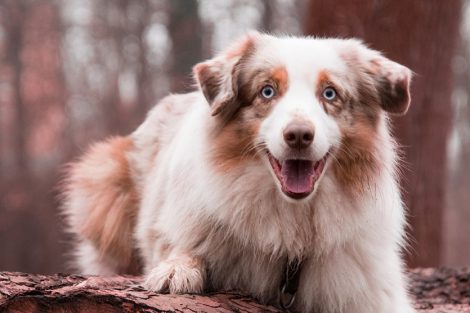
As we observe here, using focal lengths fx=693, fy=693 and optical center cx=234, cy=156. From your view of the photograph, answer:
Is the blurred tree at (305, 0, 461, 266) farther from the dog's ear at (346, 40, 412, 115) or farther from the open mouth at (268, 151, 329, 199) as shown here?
the open mouth at (268, 151, 329, 199)

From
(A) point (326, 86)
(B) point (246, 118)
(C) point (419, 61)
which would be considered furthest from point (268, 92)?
(C) point (419, 61)

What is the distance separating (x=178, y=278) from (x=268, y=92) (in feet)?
3.36

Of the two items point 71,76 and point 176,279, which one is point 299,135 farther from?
point 71,76

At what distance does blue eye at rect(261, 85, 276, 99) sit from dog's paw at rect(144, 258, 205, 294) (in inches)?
37.3

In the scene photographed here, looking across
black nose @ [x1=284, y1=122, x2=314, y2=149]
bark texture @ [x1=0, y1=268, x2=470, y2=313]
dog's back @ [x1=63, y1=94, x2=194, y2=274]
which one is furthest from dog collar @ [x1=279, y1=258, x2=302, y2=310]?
dog's back @ [x1=63, y1=94, x2=194, y2=274]

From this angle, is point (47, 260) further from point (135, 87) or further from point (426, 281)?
point (426, 281)

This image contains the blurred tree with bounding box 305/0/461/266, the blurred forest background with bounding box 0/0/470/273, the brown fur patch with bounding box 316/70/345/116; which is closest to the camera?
the brown fur patch with bounding box 316/70/345/116

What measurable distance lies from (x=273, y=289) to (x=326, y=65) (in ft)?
3.94

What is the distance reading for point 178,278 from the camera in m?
3.44

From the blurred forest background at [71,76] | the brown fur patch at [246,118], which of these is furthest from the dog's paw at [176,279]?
the blurred forest background at [71,76]

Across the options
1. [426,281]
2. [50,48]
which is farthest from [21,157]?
[426,281]

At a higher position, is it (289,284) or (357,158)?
(357,158)

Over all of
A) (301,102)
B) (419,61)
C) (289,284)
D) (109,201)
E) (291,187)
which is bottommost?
(289,284)

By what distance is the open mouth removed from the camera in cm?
328
